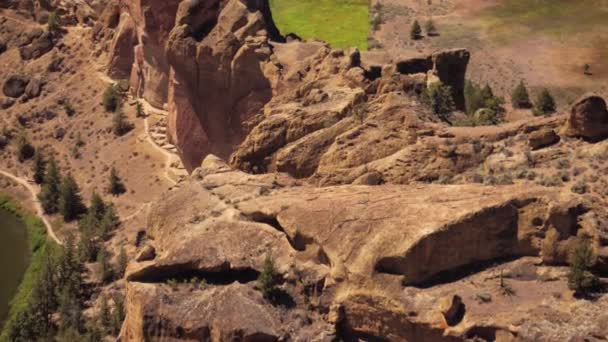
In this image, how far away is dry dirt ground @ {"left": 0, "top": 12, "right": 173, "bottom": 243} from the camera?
290 feet

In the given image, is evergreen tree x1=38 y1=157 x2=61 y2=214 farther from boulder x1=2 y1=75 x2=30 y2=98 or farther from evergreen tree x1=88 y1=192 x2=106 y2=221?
boulder x1=2 y1=75 x2=30 y2=98

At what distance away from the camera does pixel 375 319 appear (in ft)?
128

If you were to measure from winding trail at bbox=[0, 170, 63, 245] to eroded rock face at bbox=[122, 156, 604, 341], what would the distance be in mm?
43358

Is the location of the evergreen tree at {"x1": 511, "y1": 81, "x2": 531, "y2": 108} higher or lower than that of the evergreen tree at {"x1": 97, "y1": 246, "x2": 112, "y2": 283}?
lower

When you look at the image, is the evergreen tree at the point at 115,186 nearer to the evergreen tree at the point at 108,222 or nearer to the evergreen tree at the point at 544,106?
the evergreen tree at the point at 108,222

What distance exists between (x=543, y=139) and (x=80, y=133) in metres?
70.6

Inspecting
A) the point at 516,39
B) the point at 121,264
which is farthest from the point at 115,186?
the point at 516,39

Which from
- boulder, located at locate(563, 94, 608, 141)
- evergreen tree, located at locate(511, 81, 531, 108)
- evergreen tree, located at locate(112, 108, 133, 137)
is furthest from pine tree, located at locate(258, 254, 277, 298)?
evergreen tree, located at locate(511, 81, 531, 108)

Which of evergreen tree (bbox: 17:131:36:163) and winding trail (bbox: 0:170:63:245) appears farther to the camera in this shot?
evergreen tree (bbox: 17:131:36:163)

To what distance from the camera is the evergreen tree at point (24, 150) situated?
3922 inches

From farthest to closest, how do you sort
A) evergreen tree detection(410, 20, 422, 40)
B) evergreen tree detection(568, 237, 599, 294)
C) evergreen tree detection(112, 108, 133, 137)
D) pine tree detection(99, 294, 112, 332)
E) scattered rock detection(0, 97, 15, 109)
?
evergreen tree detection(410, 20, 422, 40), scattered rock detection(0, 97, 15, 109), evergreen tree detection(112, 108, 133, 137), pine tree detection(99, 294, 112, 332), evergreen tree detection(568, 237, 599, 294)

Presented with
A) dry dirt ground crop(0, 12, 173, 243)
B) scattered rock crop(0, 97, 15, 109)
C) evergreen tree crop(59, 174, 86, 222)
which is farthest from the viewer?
scattered rock crop(0, 97, 15, 109)

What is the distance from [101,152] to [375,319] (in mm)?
65471

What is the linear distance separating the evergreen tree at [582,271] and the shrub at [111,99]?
246 feet
